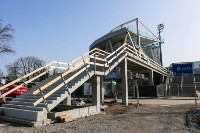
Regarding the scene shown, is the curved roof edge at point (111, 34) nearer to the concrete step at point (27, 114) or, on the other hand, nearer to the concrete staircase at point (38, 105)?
the concrete staircase at point (38, 105)

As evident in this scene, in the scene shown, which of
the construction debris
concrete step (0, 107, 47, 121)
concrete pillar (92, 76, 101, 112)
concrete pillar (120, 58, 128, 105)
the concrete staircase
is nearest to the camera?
concrete step (0, 107, 47, 121)

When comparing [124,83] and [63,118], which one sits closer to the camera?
[63,118]

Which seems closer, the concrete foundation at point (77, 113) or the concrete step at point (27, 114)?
the concrete step at point (27, 114)

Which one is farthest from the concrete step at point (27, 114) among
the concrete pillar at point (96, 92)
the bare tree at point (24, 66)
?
the bare tree at point (24, 66)

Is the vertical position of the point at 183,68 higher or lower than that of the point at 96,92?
Result: higher

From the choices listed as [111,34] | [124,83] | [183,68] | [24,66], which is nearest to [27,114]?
[183,68]

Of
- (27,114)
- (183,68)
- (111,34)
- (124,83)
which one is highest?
(111,34)

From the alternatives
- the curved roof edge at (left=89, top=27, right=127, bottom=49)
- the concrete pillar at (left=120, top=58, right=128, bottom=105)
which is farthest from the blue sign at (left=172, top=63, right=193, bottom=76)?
the curved roof edge at (left=89, top=27, right=127, bottom=49)

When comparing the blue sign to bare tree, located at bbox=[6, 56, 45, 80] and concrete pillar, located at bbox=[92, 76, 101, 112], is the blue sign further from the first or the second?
bare tree, located at bbox=[6, 56, 45, 80]

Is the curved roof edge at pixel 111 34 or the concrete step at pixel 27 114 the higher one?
the curved roof edge at pixel 111 34

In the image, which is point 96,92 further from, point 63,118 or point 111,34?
point 111,34

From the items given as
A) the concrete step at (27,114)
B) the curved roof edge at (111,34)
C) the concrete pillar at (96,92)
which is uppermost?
the curved roof edge at (111,34)

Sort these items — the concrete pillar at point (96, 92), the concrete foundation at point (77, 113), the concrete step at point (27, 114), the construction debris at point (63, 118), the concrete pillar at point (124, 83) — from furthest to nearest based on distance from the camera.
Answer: the concrete pillar at point (124, 83)
the concrete pillar at point (96, 92)
the concrete foundation at point (77, 113)
the construction debris at point (63, 118)
the concrete step at point (27, 114)

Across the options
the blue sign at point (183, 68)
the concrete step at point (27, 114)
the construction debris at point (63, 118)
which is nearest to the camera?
the concrete step at point (27, 114)
